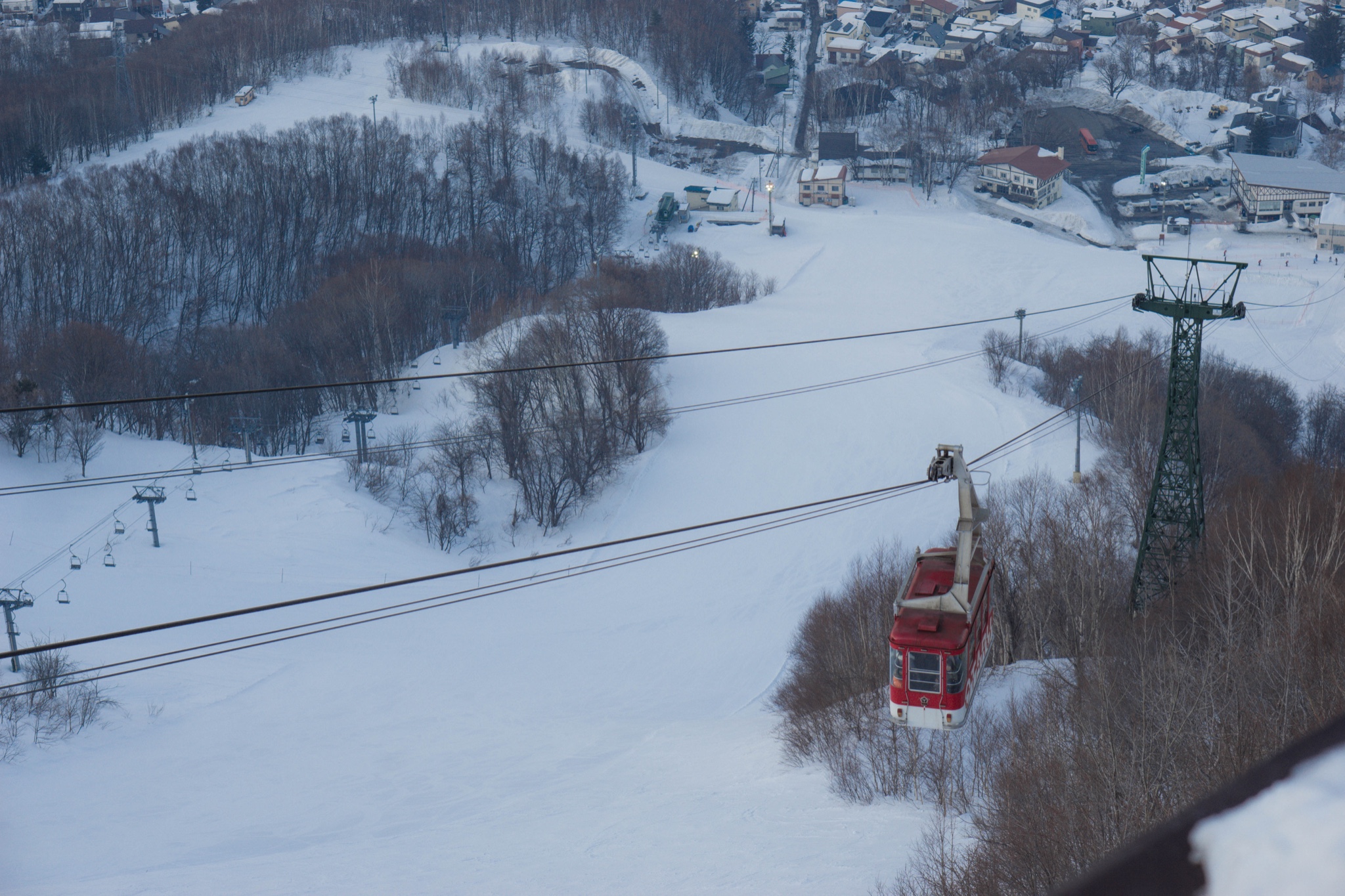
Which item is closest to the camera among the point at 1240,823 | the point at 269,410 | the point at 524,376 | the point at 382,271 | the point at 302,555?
the point at 1240,823

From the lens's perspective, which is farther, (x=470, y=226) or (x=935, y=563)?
(x=470, y=226)

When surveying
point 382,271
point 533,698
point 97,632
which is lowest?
point 533,698

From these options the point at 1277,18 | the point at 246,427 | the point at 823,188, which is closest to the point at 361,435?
the point at 246,427

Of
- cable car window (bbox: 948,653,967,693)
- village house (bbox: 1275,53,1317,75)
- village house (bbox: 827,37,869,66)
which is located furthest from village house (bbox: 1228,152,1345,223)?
cable car window (bbox: 948,653,967,693)

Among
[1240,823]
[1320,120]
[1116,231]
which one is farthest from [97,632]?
[1320,120]

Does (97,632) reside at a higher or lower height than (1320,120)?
lower

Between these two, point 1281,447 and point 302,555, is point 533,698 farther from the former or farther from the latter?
point 1281,447

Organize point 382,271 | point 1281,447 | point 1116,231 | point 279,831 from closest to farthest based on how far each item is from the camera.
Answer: point 279,831
point 1281,447
point 382,271
point 1116,231
